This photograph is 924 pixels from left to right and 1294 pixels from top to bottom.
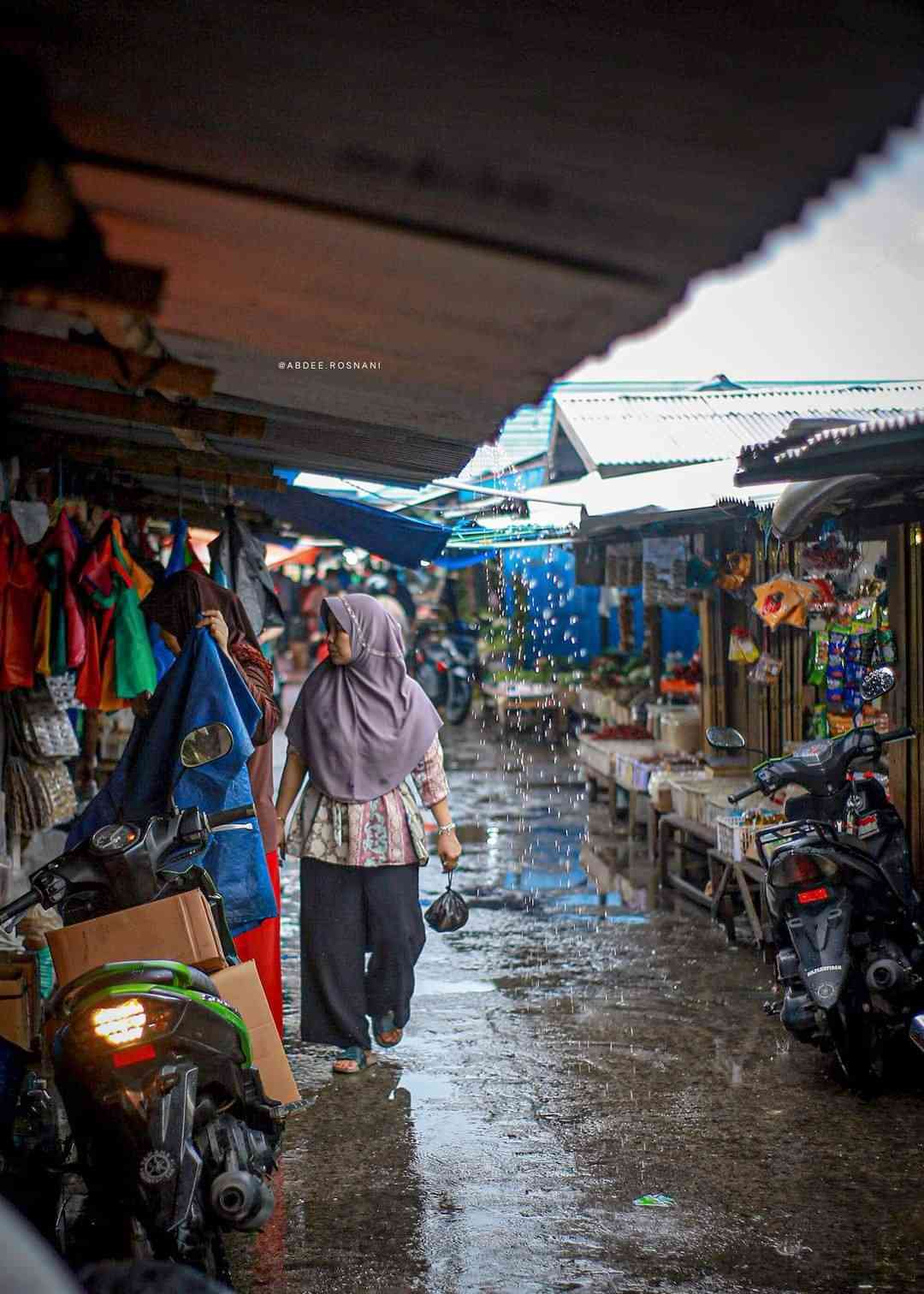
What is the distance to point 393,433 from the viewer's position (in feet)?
15.9

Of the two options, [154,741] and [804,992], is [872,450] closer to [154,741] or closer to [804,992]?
[804,992]

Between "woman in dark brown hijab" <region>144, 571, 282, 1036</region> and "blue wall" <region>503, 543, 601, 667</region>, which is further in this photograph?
"blue wall" <region>503, 543, 601, 667</region>

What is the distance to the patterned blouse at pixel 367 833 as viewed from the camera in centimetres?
581

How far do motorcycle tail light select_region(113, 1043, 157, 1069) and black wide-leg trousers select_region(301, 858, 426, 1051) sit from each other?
2.50 meters

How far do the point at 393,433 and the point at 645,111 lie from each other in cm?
303

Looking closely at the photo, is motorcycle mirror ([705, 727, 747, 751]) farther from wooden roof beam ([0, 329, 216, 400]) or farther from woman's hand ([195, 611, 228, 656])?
wooden roof beam ([0, 329, 216, 400])

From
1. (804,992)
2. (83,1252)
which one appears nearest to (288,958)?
(804,992)

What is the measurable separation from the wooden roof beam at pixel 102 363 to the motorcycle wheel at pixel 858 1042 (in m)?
3.59

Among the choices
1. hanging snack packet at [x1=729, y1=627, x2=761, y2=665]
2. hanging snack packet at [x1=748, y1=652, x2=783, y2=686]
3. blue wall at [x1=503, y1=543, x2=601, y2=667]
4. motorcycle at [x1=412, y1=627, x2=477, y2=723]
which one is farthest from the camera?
motorcycle at [x1=412, y1=627, x2=477, y2=723]

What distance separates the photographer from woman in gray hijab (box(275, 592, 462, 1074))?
5844 mm

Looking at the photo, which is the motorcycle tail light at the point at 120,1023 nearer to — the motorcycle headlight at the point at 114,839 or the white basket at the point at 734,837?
the motorcycle headlight at the point at 114,839

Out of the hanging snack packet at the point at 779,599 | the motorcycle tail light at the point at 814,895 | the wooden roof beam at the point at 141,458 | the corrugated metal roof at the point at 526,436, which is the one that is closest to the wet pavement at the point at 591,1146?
the motorcycle tail light at the point at 814,895

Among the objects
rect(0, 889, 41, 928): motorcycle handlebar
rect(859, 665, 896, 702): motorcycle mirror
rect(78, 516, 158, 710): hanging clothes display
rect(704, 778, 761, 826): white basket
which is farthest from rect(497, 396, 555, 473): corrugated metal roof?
rect(0, 889, 41, 928): motorcycle handlebar

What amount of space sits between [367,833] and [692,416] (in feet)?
28.4
